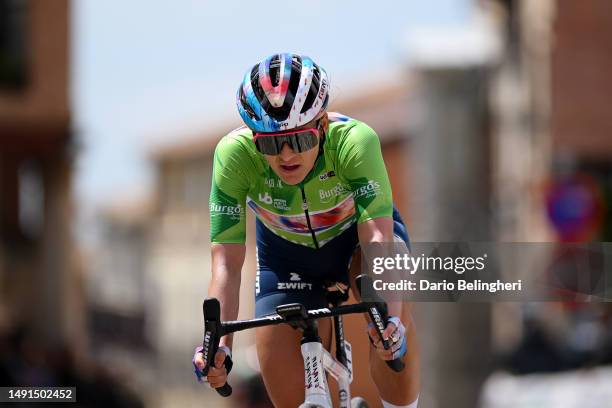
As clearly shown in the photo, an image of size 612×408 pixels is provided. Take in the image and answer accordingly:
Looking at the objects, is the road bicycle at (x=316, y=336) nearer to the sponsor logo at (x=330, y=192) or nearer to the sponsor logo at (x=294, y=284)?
the sponsor logo at (x=294, y=284)

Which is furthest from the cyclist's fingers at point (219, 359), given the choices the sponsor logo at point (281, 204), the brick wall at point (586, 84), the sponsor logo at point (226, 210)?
the brick wall at point (586, 84)

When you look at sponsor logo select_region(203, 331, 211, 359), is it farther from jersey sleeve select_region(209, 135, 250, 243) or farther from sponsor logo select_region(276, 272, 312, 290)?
sponsor logo select_region(276, 272, 312, 290)

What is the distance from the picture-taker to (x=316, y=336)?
26.6 feet

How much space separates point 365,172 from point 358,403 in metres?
1.46

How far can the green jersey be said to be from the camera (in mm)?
7980

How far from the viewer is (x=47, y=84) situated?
2989 centimetres

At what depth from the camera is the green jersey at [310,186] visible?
26.2 ft

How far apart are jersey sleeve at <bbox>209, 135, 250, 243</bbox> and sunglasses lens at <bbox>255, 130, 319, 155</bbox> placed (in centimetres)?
30

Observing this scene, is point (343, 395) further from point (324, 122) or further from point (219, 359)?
point (324, 122)

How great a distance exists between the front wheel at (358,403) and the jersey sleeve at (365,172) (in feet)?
3.89

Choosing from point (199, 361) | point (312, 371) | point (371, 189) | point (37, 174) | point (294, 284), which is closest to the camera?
point (199, 361)

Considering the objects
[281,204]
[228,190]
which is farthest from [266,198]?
[228,190]

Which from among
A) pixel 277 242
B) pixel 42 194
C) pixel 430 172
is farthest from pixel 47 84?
pixel 277 242

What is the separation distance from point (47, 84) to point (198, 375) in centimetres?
2275
